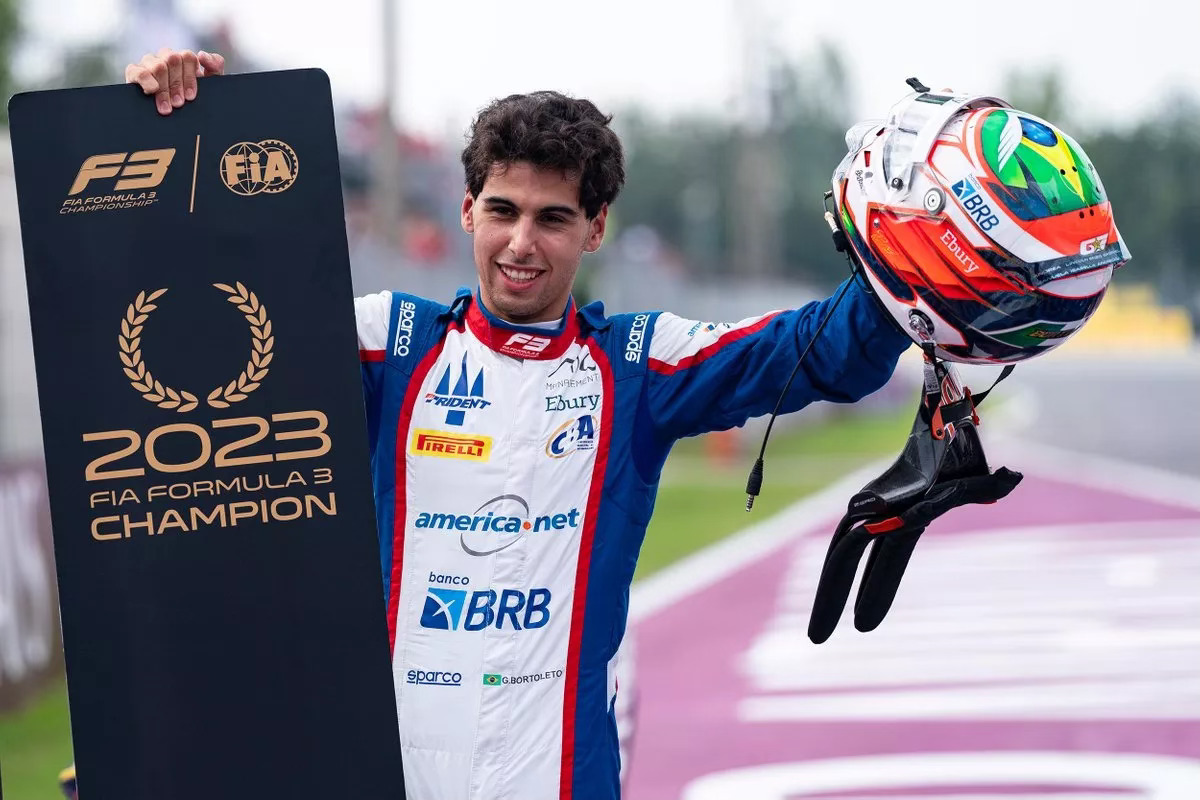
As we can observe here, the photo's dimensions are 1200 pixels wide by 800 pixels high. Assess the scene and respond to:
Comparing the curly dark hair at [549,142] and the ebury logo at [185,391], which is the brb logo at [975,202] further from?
the ebury logo at [185,391]

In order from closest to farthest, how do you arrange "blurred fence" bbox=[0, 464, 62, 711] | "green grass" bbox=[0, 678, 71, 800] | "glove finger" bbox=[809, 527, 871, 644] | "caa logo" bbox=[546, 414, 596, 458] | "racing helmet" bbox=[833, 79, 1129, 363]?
"racing helmet" bbox=[833, 79, 1129, 363] < "glove finger" bbox=[809, 527, 871, 644] < "caa logo" bbox=[546, 414, 596, 458] < "green grass" bbox=[0, 678, 71, 800] < "blurred fence" bbox=[0, 464, 62, 711]

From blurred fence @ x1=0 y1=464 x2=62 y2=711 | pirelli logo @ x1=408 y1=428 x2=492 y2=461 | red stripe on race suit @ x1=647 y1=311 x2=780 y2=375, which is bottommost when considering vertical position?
blurred fence @ x1=0 y1=464 x2=62 y2=711

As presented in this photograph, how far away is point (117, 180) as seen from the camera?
116 inches

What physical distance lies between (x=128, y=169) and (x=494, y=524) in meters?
0.97

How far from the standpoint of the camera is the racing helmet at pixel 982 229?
2.62 metres

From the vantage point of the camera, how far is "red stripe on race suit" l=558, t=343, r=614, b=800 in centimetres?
297

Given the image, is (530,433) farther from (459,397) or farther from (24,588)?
(24,588)

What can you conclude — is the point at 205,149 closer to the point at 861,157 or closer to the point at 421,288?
the point at 861,157

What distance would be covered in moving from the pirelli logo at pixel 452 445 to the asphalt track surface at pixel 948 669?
12.9 ft

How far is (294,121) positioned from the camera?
298 centimetres

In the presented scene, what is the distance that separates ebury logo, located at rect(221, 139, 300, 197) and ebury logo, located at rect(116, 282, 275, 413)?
7.5 inches

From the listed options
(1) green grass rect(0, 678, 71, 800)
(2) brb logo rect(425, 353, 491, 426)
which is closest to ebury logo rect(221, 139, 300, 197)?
(2) brb logo rect(425, 353, 491, 426)

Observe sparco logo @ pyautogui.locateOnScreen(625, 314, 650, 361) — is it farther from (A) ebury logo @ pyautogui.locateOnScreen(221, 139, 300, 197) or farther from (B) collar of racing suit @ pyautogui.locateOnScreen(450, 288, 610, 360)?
(A) ebury logo @ pyautogui.locateOnScreen(221, 139, 300, 197)

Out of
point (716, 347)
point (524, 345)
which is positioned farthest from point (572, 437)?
point (716, 347)
